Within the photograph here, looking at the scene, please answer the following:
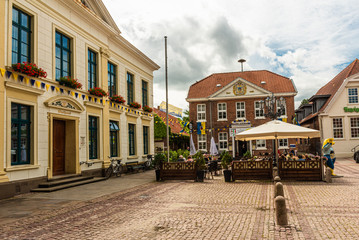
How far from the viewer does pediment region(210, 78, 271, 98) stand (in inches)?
1316

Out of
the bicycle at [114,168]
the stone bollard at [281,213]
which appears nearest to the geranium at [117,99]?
the bicycle at [114,168]

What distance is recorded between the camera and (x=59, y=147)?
13.8 meters

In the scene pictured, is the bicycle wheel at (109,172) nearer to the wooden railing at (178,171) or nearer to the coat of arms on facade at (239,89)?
the wooden railing at (178,171)

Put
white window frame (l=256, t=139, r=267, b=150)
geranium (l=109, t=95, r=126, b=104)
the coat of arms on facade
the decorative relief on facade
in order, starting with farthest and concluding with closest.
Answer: the coat of arms on facade
white window frame (l=256, t=139, r=267, b=150)
geranium (l=109, t=95, r=126, b=104)
the decorative relief on facade

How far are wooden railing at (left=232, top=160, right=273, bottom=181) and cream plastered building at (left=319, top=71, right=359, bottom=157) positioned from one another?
1815cm

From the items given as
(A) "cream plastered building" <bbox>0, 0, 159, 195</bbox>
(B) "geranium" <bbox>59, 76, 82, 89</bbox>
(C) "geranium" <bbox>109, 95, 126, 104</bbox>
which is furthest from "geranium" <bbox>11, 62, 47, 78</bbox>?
(C) "geranium" <bbox>109, 95, 126, 104</bbox>

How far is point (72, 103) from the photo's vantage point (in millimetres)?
13805

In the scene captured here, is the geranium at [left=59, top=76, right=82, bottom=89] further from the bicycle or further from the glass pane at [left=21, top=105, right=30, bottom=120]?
the bicycle

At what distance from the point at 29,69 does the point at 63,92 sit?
2532 mm

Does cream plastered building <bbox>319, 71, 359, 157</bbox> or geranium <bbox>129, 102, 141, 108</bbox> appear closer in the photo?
geranium <bbox>129, 102, 141, 108</bbox>

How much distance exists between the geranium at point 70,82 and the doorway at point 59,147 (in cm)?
166

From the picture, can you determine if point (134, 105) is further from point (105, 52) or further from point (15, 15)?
point (15, 15)

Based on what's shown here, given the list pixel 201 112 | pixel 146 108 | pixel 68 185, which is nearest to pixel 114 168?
pixel 68 185

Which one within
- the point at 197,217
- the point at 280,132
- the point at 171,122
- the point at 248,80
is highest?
the point at 248,80
